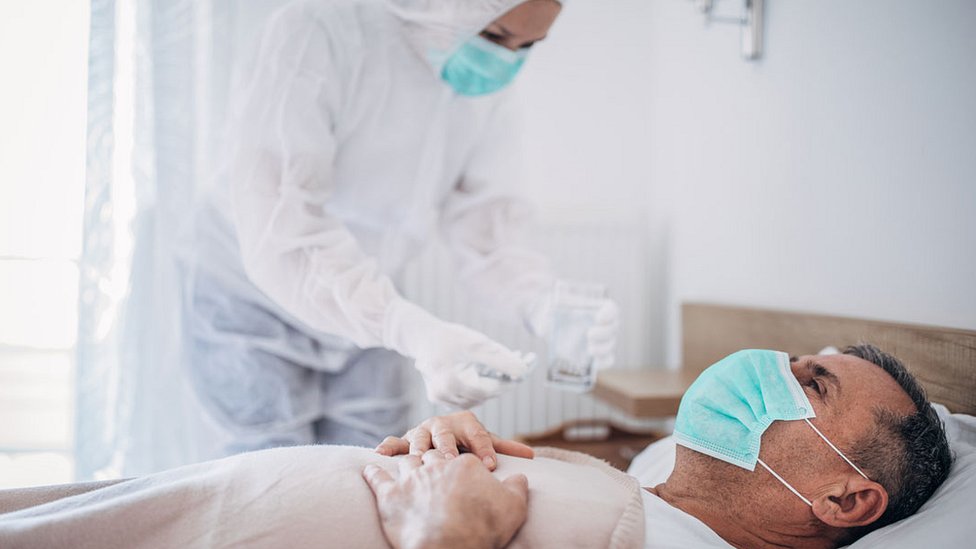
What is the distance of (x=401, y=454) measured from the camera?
968 millimetres

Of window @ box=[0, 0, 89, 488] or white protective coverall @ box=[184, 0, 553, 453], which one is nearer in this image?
white protective coverall @ box=[184, 0, 553, 453]

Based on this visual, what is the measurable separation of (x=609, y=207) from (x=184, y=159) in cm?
155

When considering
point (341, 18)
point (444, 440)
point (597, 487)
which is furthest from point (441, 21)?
point (597, 487)

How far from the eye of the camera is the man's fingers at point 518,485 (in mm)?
801

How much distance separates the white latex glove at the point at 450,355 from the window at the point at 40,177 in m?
0.73

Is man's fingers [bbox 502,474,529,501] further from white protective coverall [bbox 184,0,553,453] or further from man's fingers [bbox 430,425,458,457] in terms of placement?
white protective coverall [bbox 184,0,553,453]

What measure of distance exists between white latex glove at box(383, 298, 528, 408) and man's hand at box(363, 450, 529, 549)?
0.83ft

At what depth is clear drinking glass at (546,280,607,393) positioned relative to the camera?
1.27 m

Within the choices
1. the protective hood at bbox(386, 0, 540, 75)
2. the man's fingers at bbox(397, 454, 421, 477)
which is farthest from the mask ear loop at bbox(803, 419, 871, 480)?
the protective hood at bbox(386, 0, 540, 75)

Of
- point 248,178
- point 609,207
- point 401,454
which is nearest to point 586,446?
point 609,207

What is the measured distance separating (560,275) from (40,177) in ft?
5.15

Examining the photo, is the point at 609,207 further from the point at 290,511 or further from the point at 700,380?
the point at 290,511

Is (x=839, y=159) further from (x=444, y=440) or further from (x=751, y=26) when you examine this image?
(x=444, y=440)

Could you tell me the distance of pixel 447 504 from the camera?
28.6 inches
